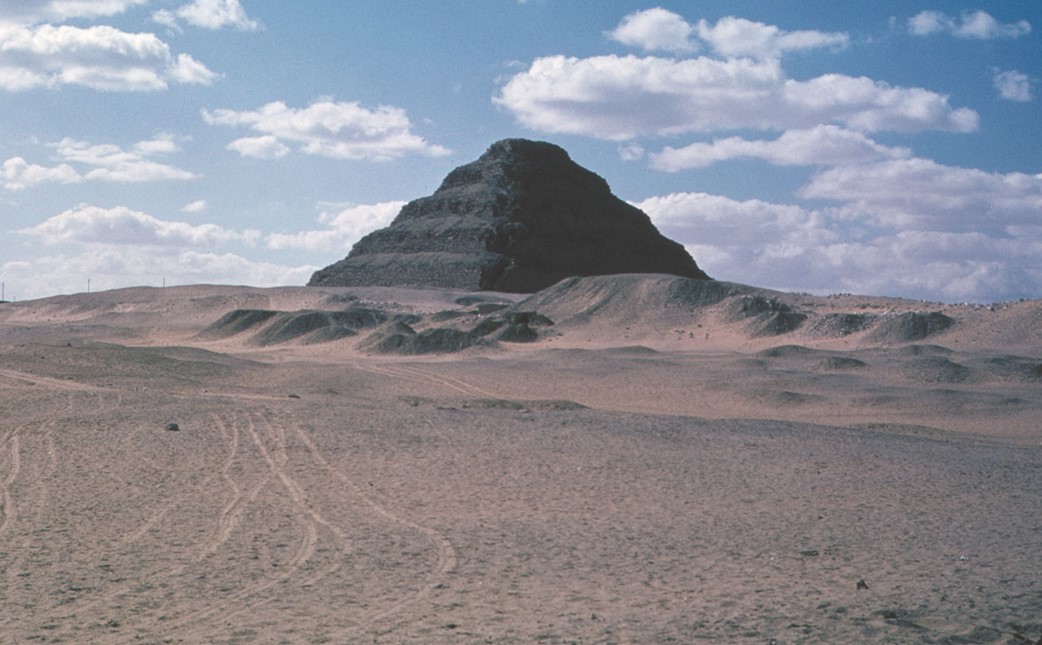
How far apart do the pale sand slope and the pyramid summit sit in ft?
233

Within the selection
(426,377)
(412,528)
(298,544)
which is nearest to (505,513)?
(412,528)

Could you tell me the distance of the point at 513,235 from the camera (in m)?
102

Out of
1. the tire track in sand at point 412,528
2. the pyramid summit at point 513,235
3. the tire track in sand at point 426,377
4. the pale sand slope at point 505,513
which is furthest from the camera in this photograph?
the pyramid summit at point 513,235

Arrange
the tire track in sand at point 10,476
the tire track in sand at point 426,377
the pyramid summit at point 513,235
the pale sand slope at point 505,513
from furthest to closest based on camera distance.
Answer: the pyramid summit at point 513,235 → the tire track in sand at point 426,377 → the tire track in sand at point 10,476 → the pale sand slope at point 505,513

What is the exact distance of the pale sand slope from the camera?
682 cm

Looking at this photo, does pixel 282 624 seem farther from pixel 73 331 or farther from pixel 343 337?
pixel 73 331

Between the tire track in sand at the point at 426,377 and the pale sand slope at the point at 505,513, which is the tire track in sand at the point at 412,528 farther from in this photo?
the tire track in sand at the point at 426,377

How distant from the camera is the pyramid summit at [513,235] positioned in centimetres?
9744

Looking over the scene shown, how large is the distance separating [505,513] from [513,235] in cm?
9212

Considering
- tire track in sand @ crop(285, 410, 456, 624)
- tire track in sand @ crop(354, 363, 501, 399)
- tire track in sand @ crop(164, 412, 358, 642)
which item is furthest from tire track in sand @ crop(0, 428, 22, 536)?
tire track in sand @ crop(354, 363, 501, 399)

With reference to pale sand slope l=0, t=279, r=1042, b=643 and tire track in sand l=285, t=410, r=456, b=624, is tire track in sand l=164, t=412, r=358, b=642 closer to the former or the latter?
pale sand slope l=0, t=279, r=1042, b=643

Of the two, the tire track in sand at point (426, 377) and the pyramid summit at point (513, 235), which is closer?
the tire track in sand at point (426, 377)

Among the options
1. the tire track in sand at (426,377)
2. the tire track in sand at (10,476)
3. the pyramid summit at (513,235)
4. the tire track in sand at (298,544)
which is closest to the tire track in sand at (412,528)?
Result: the tire track in sand at (298,544)

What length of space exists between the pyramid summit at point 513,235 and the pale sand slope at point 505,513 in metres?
71.1
